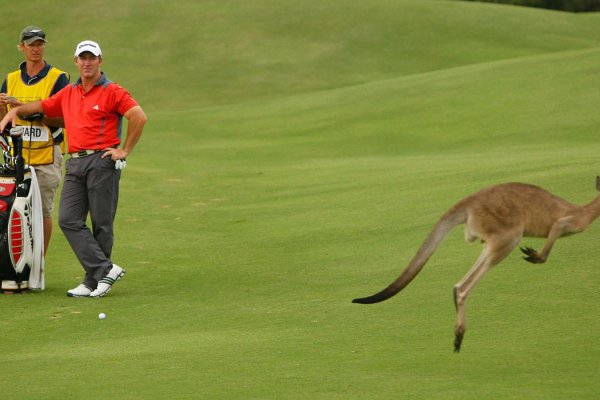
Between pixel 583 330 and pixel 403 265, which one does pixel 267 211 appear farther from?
pixel 583 330

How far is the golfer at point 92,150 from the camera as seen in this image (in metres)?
10.9

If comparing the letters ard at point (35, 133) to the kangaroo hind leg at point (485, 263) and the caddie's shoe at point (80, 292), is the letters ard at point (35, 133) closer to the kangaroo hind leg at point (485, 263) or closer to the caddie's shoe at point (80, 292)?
the caddie's shoe at point (80, 292)

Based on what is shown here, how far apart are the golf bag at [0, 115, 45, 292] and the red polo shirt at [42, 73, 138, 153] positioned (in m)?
0.56

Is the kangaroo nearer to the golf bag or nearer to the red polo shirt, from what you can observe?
the red polo shirt

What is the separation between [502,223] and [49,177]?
5.67 metres

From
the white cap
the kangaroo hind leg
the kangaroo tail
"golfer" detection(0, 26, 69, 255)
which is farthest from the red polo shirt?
the kangaroo hind leg

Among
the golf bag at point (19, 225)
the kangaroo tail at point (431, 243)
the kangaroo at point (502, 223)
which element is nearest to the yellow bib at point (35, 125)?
the golf bag at point (19, 225)

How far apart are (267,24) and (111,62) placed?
23.4 feet

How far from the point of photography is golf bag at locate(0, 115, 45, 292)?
1123 cm

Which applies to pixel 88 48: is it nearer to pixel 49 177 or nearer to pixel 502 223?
pixel 49 177

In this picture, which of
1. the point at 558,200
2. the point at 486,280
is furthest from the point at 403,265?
the point at 558,200

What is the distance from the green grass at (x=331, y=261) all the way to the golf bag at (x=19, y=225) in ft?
0.95

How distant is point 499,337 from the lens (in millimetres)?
8562

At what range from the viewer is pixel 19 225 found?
11273 mm
